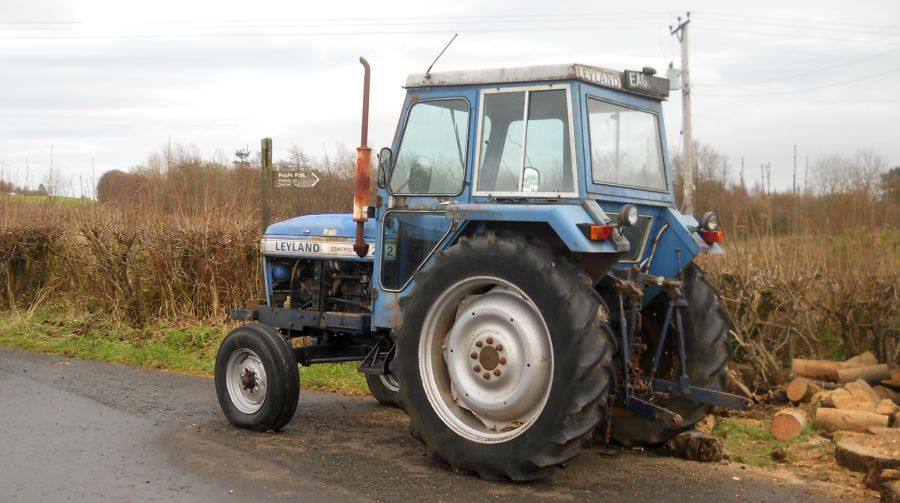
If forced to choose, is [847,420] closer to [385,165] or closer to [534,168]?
[534,168]

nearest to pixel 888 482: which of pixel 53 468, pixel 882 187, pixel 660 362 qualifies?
pixel 660 362

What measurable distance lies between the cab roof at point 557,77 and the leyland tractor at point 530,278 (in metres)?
0.01

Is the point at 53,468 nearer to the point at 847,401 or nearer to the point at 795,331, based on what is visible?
the point at 847,401

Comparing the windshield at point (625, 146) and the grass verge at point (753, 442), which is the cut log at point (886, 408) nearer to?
the grass verge at point (753, 442)

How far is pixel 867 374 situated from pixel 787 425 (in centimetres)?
187

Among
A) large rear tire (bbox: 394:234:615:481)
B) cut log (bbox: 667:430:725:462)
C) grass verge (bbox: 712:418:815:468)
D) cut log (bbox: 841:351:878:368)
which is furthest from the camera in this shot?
cut log (bbox: 841:351:878:368)

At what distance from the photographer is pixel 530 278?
551 centimetres

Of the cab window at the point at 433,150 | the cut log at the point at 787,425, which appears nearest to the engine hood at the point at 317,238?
the cab window at the point at 433,150

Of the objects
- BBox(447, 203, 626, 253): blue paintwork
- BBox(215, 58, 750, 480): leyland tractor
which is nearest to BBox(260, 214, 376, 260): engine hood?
BBox(215, 58, 750, 480): leyland tractor

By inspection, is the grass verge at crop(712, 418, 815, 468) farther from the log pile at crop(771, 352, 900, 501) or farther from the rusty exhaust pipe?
the rusty exhaust pipe

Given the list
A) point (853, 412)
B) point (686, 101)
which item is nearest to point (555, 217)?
point (853, 412)

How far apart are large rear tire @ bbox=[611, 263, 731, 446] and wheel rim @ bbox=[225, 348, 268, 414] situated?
2772 mm

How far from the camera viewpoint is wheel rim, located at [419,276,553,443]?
18.5 feet

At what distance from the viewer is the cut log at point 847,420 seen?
270 inches
